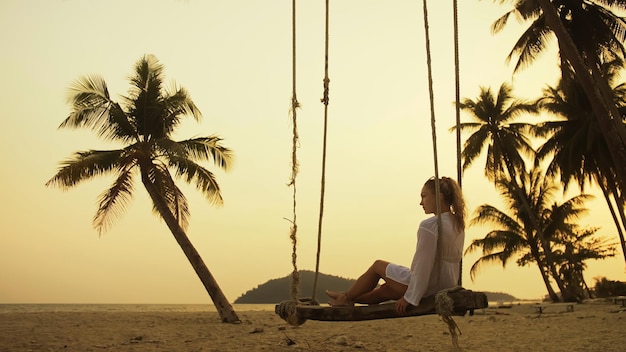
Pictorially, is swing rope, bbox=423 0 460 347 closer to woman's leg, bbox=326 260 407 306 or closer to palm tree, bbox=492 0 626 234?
woman's leg, bbox=326 260 407 306

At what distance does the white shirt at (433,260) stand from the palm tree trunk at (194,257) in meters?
10.0

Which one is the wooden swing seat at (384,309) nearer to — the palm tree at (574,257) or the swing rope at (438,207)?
the swing rope at (438,207)

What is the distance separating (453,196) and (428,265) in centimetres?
58

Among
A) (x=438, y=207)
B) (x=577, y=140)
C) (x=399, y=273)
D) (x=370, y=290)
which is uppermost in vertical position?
(x=577, y=140)

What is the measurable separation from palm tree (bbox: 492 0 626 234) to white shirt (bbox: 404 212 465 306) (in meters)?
8.33

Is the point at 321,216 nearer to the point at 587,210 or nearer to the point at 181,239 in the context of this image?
the point at 181,239

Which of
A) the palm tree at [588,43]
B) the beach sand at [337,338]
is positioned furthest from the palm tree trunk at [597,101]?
the beach sand at [337,338]

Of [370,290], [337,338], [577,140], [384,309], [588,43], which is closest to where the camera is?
[384,309]

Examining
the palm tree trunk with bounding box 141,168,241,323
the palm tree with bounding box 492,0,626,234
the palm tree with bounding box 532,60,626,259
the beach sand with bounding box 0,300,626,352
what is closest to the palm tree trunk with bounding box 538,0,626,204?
the palm tree with bounding box 492,0,626,234

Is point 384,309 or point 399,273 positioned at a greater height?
point 399,273

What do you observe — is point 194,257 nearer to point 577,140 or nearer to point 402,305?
point 402,305

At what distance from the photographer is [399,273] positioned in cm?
432

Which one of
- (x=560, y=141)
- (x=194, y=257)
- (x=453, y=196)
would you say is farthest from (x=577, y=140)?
(x=453, y=196)

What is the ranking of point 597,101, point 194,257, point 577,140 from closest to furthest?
point 597,101 → point 194,257 → point 577,140
